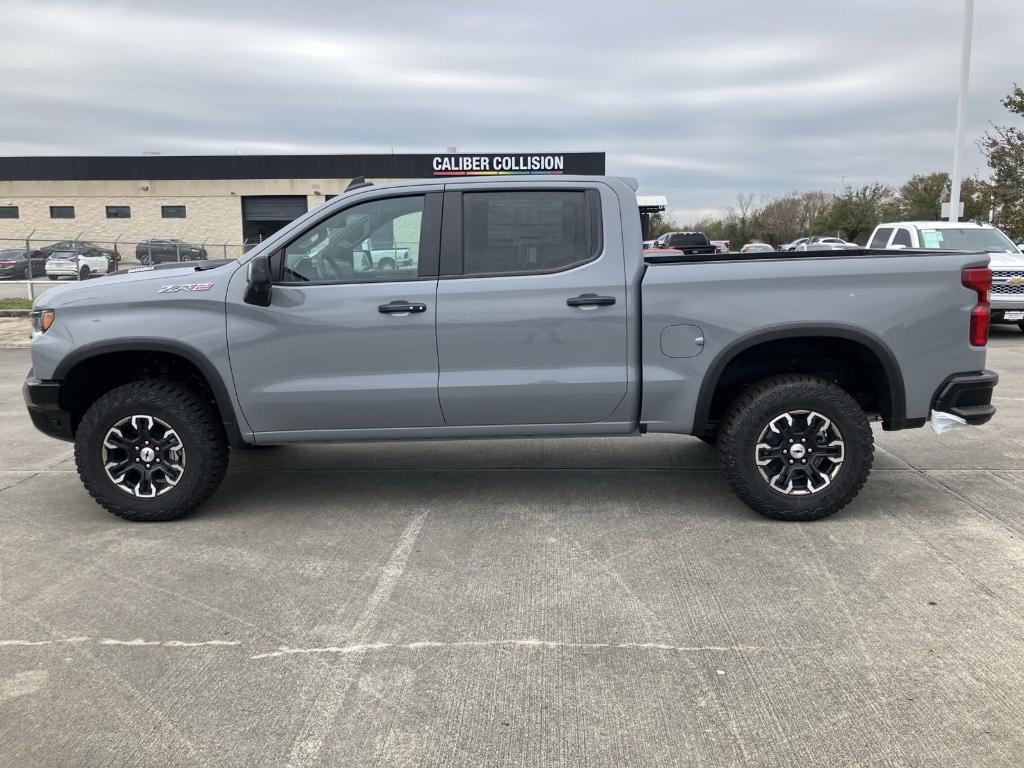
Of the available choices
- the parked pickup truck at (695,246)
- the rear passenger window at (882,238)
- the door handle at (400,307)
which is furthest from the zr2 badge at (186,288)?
the rear passenger window at (882,238)

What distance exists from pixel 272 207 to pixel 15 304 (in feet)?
80.6

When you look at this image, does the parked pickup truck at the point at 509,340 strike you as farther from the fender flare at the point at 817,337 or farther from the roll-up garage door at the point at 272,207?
the roll-up garage door at the point at 272,207

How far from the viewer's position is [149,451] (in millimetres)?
5113

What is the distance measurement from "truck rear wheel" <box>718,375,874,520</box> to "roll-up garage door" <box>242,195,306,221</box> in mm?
44658

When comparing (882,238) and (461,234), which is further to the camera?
(882,238)

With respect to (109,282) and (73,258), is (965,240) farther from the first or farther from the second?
(73,258)

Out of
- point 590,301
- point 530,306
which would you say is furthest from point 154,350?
point 590,301

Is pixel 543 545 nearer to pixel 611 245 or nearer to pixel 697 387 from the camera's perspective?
pixel 697 387

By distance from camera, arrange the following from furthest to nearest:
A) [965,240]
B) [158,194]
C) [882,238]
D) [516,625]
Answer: [158,194], [882,238], [965,240], [516,625]

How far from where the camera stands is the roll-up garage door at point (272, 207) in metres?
46.6

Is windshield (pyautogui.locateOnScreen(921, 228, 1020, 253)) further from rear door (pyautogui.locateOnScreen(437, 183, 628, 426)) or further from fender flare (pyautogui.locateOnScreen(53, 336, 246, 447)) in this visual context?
fender flare (pyautogui.locateOnScreen(53, 336, 246, 447))

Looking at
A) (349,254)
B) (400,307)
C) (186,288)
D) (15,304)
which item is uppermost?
(349,254)

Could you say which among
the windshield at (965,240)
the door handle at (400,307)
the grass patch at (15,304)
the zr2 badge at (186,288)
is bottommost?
the grass patch at (15,304)

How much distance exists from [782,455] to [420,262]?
2424mm
